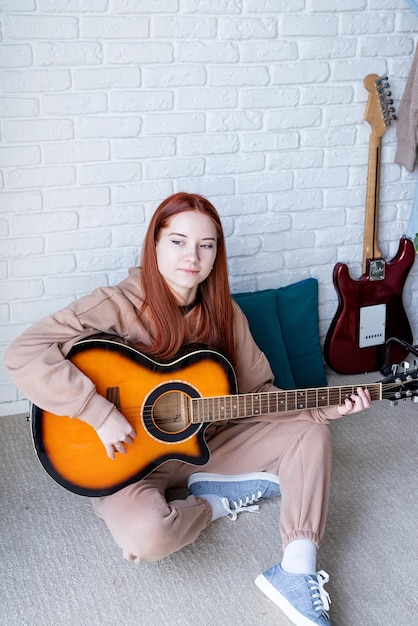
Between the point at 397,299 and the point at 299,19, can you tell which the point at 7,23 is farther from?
the point at 397,299

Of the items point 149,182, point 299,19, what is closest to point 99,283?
point 149,182

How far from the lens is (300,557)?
1.65 metres

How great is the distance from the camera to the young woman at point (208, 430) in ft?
5.41

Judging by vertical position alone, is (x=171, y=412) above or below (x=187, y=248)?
below

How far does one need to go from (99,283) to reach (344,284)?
0.87 m

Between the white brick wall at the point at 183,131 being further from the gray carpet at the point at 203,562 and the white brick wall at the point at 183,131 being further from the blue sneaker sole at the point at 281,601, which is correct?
the blue sneaker sole at the point at 281,601

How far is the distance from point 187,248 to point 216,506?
0.66m

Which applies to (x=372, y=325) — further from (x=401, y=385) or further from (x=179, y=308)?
(x=179, y=308)

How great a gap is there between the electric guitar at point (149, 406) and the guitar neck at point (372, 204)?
925mm

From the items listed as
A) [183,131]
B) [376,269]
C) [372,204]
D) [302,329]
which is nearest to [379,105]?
[372,204]

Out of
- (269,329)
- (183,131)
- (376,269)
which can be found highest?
(183,131)

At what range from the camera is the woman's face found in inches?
70.5

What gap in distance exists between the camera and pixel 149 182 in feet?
7.47

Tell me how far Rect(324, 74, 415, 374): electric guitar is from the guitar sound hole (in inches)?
40.8
